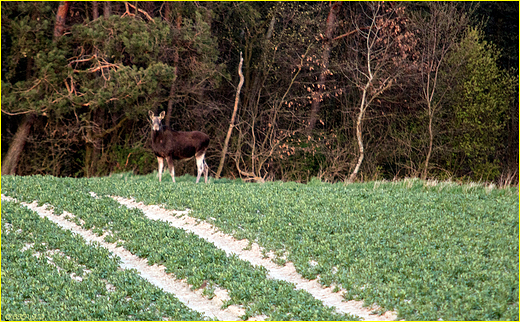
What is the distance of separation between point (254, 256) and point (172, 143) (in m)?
6.48

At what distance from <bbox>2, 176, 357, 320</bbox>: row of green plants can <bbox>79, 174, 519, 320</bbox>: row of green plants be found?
585 mm

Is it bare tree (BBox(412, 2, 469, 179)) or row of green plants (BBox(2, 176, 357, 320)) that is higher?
bare tree (BBox(412, 2, 469, 179))

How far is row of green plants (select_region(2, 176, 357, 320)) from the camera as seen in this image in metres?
6.05

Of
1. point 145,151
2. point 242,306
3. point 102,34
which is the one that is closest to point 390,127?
point 145,151

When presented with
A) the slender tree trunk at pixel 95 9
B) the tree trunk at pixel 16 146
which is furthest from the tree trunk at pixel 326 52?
the tree trunk at pixel 16 146

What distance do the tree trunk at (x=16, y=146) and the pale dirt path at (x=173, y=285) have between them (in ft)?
32.3

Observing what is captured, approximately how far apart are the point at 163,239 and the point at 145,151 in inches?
458

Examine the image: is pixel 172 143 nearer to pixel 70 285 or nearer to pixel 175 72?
pixel 175 72

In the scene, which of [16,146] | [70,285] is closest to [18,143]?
[16,146]

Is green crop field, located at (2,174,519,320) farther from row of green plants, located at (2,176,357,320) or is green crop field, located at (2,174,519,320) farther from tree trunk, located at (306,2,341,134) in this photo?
tree trunk, located at (306,2,341,134)

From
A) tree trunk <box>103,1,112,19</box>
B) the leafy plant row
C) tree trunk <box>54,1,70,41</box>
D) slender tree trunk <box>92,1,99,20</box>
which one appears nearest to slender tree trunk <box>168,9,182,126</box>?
tree trunk <box>103,1,112,19</box>

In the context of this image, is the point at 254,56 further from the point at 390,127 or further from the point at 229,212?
the point at 229,212

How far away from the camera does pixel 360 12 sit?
21625 mm

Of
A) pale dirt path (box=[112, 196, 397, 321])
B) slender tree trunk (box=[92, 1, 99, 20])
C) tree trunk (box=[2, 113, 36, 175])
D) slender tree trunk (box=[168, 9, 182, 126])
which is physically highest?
slender tree trunk (box=[92, 1, 99, 20])
